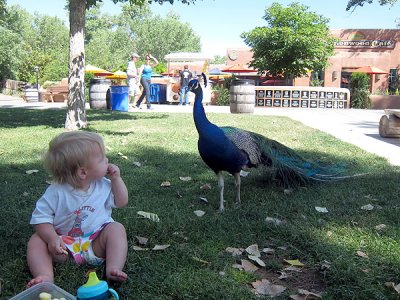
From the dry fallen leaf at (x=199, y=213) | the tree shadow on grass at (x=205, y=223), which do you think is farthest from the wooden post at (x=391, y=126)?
the dry fallen leaf at (x=199, y=213)

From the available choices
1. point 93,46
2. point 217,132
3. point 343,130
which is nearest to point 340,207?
point 217,132

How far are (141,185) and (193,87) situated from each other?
122 cm

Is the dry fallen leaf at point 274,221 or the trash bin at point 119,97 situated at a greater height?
the trash bin at point 119,97

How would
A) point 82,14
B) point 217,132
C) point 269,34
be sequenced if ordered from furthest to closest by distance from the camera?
1. point 269,34
2. point 82,14
3. point 217,132

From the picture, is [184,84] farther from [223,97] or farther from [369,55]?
[369,55]

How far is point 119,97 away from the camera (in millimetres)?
15125

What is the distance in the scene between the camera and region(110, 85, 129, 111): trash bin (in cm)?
1505

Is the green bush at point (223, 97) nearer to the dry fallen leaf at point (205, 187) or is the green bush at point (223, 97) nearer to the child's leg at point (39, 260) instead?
the dry fallen leaf at point (205, 187)

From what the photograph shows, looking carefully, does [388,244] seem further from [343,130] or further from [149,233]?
[343,130]

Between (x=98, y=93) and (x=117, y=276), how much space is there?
47.2 ft

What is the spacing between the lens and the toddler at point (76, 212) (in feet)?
8.09

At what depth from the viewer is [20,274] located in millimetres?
2564

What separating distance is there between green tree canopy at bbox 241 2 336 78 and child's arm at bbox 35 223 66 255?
2010cm

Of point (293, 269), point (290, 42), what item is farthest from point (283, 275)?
point (290, 42)
